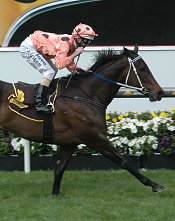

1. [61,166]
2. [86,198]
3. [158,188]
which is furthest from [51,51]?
[158,188]

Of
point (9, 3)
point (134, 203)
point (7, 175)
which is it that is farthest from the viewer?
point (9, 3)

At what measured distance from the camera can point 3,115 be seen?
23.7 ft

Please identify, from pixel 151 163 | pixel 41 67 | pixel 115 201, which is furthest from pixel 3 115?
pixel 151 163

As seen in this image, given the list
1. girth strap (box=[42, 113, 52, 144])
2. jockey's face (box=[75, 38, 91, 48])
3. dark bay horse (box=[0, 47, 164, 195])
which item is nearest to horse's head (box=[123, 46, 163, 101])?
dark bay horse (box=[0, 47, 164, 195])

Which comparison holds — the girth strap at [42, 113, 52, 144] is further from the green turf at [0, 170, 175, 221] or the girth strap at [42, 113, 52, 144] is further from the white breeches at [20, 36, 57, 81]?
the green turf at [0, 170, 175, 221]

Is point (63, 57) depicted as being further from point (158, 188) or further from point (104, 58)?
point (158, 188)

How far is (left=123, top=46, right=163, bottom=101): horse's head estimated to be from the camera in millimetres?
7156

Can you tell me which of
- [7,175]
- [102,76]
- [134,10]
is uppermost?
[134,10]

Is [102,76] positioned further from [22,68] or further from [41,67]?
[22,68]

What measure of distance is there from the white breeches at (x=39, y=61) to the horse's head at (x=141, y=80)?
87 centimetres

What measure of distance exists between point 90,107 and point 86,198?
3.34ft

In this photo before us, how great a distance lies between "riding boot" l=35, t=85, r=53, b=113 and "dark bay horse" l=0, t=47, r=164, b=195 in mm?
116

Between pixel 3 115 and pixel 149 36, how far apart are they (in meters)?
3.29

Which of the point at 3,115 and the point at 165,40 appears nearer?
the point at 3,115
